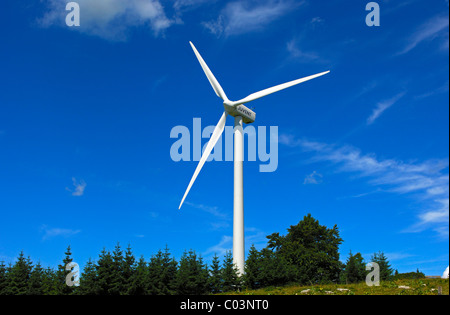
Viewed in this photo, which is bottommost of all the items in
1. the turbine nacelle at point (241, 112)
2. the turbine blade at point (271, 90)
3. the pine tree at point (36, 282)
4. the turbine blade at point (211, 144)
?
the pine tree at point (36, 282)

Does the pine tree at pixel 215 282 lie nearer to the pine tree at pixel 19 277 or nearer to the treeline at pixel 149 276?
the treeline at pixel 149 276

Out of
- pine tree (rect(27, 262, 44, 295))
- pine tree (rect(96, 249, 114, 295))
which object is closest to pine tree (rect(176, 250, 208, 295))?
pine tree (rect(96, 249, 114, 295))

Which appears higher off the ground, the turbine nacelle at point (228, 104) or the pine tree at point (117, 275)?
the turbine nacelle at point (228, 104)

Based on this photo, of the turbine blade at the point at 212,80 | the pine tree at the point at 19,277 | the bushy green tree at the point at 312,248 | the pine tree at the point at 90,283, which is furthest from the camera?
the bushy green tree at the point at 312,248

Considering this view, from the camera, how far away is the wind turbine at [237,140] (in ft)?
204

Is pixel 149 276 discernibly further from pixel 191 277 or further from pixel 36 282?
pixel 36 282

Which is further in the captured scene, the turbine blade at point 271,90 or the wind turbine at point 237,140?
the turbine blade at point 271,90

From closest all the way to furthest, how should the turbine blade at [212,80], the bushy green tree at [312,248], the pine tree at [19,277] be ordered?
the pine tree at [19,277], the turbine blade at [212,80], the bushy green tree at [312,248]

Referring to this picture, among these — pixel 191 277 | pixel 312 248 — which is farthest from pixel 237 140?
pixel 312 248

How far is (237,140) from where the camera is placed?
68.2 m

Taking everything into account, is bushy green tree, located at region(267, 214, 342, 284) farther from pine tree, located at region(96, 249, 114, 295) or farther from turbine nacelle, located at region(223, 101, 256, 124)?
pine tree, located at region(96, 249, 114, 295)

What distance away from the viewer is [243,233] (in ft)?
207

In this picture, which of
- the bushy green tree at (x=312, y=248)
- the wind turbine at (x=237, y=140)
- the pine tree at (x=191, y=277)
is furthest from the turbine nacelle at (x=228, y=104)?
the bushy green tree at (x=312, y=248)
